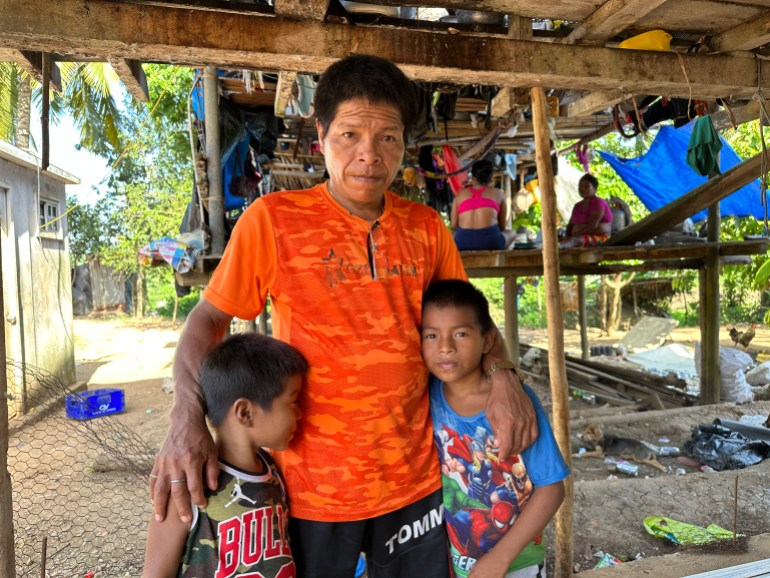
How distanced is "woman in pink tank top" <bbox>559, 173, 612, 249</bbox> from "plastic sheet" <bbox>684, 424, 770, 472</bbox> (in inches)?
94.9

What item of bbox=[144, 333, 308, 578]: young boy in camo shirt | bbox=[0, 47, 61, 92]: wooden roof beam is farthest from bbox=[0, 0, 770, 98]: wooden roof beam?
bbox=[144, 333, 308, 578]: young boy in camo shirt

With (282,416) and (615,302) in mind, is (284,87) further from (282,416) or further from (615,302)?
(615,302)

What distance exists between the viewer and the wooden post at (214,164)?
4.32m

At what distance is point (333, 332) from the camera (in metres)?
1.35

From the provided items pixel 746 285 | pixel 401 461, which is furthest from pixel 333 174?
pixel 746 285

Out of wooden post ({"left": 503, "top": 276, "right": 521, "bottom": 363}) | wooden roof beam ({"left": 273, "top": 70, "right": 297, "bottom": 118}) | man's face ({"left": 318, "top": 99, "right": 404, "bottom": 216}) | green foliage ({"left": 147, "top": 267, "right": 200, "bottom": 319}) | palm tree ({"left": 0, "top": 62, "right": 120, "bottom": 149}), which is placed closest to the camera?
man's face ({"left": 318, "top": 99, "right": 404, "bottom": 216})

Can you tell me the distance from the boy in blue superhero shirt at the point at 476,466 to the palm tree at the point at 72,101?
10.8 meters

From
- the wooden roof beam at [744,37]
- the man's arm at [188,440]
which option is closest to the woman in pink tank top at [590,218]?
the wooden roof beam at [744,37]

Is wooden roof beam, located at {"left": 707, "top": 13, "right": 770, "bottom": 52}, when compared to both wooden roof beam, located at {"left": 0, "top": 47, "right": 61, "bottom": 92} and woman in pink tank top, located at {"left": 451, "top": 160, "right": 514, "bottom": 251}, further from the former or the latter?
woman in pink tank top, located at {"left": 451, "top": 160, "right": 514, "bottom": 251}

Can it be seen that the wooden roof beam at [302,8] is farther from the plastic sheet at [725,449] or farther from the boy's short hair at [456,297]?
the plastic sheet at [725,449]

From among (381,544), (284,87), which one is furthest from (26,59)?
(381,544)

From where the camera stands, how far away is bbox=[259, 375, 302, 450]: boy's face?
4.30 ft

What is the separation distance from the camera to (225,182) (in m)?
4.75

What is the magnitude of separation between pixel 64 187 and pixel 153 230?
5.26 m
